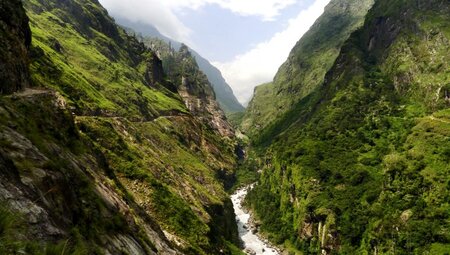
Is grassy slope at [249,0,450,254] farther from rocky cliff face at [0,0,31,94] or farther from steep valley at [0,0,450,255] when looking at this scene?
rocky cliff face at [0,0,31,94]

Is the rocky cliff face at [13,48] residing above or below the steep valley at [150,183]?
above

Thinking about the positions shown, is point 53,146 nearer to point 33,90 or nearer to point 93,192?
point 93,192

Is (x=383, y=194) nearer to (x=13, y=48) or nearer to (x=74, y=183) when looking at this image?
(x=13, y=48)

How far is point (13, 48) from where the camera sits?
54250 mm

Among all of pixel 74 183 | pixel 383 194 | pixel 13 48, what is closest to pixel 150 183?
pixel 13 48

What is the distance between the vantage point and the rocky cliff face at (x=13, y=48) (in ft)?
163

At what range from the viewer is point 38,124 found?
4322cm

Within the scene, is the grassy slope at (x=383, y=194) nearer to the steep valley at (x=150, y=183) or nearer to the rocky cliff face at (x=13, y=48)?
the steep valley at (x=150, y=183)

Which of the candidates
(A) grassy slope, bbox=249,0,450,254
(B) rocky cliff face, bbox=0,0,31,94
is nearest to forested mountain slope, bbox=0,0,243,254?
(B) rocky cliff face, bbox=0,0,31,94

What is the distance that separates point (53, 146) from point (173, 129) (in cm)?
15806

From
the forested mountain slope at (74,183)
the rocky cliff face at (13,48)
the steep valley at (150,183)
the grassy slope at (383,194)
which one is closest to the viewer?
the forested mountain slope at (74,183)

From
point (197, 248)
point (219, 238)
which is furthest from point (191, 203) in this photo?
point (197, 248)

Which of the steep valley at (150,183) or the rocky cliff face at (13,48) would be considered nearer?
the steep valley at (150,183)

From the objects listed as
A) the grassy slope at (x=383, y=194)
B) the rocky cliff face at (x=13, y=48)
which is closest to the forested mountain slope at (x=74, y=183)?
the rocky cliff face at (x=13, y=48)
